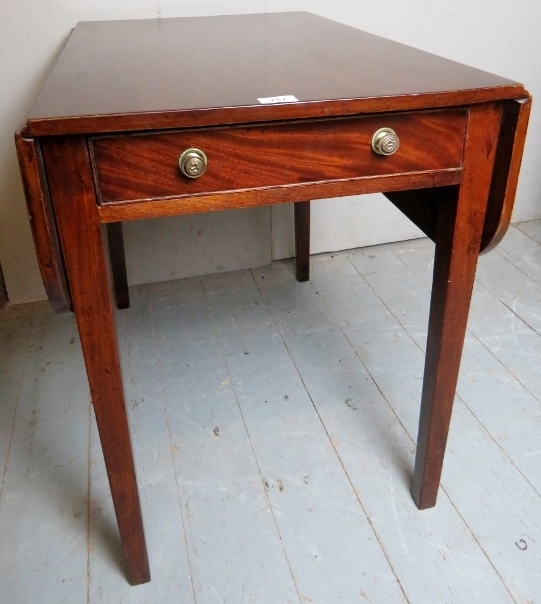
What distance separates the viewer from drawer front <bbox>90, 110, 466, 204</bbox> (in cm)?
71

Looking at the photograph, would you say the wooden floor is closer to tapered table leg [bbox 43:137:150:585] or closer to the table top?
tapered table leg [bbox 43:137:150:585]

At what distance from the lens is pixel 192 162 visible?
2.37ft

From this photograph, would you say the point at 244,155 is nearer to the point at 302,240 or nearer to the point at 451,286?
the point at 451,286

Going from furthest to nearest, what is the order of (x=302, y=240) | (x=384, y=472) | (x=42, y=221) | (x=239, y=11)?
(x=302, y=240) → (x=239, y=11) → (x=384, y=472) → (x=42, y=221)

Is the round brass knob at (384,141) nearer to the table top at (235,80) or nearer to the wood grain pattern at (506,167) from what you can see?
the table top at (235,80)

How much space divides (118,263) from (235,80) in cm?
91

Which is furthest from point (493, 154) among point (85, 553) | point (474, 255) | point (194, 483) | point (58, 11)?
point (58, 11)

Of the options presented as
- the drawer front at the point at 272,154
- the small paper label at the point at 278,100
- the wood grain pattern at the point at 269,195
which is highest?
the small paper label at the point at 278,100

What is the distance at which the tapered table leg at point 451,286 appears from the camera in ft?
2.67

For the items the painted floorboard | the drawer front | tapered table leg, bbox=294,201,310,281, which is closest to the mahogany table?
the drawer front

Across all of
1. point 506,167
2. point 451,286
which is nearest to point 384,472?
point 451,286

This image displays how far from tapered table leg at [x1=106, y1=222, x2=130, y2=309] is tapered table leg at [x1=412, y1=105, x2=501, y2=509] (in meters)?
0.94

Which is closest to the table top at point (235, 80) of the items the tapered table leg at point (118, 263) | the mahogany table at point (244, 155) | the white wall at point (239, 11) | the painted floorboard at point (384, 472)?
the mahogany table at point (244, 155)

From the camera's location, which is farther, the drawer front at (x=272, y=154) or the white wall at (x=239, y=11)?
the white wall at (x=239, y=11)
